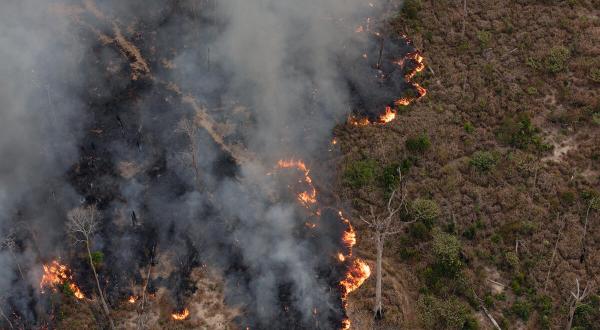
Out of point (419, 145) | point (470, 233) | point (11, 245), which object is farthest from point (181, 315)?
point (419, 145)

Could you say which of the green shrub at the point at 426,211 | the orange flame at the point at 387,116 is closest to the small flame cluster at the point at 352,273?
the green shrub at the point at 426,211

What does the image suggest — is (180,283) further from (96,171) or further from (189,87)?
(189,87)

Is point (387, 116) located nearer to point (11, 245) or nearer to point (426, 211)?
point (426, 211)

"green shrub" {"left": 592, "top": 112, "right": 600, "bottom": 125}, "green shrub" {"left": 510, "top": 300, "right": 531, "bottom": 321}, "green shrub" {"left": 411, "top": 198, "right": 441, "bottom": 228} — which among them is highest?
"green shrub" {"left": 592, "top": 112, "right": 600, "bottom": 125}

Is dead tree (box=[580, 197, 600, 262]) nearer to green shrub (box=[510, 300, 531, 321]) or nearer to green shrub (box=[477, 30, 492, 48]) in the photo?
green shrub (box=[510, 300, 531, 321])

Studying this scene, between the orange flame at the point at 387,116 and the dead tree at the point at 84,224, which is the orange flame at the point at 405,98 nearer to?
the orange flame at the point at 387,116

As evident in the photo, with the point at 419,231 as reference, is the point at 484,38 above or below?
above

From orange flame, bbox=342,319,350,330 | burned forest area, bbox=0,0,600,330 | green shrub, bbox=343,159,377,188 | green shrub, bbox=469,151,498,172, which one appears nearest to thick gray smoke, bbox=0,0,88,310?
burned forest area, bbox=0,0,600,330
